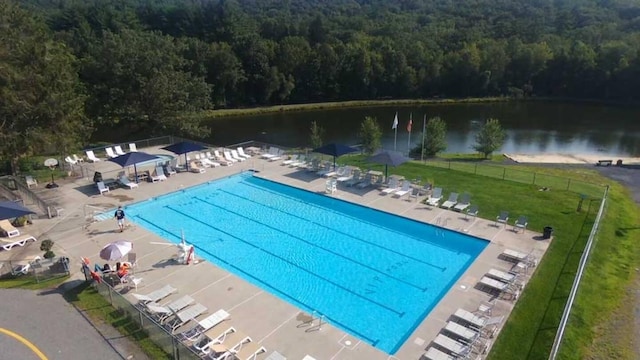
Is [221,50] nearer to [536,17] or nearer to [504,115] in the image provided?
[504,115]

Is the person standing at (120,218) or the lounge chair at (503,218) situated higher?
the person standing at (120,218)

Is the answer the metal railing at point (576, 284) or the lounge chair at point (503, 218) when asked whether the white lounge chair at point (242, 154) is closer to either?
the lounge chair at point (503, 218)

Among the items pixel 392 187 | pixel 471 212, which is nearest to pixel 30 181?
pixel 392 187

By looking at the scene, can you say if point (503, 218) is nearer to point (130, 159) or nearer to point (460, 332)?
point (460, 332)

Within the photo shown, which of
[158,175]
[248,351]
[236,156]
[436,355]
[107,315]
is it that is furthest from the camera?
[236,156]

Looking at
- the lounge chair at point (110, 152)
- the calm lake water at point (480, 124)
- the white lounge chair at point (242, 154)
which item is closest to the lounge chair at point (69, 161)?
the lounge chair at point (110, 152)

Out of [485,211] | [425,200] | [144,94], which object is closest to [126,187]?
[144,94]
